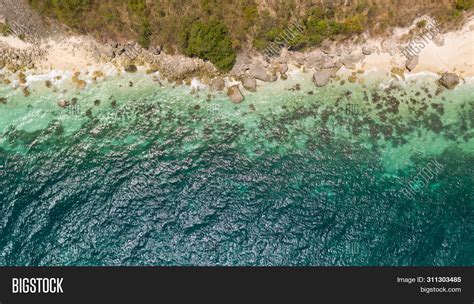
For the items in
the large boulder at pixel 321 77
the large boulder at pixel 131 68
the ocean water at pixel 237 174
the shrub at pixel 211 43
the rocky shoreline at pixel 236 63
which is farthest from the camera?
the large boulder at pixel 131 68

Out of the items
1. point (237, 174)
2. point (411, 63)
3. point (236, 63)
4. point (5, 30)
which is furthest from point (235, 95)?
point (5, 30)

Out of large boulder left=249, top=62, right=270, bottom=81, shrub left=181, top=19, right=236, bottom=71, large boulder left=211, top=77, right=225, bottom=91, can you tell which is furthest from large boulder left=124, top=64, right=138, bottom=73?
large boulder left=249, top=62, right=270, bottom=81

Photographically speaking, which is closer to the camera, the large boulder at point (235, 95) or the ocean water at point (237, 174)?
the ocean water at point (237, 174)

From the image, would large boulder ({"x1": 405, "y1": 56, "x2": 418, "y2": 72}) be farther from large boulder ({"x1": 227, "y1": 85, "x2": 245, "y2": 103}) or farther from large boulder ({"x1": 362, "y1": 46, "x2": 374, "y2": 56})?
large boulder ({"x1": 227, "y1": 85, "x2": 245, "y2": 103})

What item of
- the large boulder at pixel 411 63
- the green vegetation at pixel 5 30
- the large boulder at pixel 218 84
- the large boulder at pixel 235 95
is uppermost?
the large boulder at pixel 411 63

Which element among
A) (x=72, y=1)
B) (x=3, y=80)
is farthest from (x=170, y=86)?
(x=3, y=80)

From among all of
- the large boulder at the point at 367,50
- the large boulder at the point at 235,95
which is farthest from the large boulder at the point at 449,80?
the large boulder at the point at 235,95

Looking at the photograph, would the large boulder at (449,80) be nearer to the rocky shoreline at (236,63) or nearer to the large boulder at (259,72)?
the rocky shoreline at (236,63)

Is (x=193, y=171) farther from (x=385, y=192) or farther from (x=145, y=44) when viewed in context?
(x=385, y=192)

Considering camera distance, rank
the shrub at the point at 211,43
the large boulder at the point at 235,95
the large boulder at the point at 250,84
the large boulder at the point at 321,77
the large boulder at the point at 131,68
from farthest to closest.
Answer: the large boulder at the point at 131,68
the large boulder at the point at 250,84
the large boulder at the point at 321,77
the large boulder at the point at 235,95
the shrub at the point at 211,43
